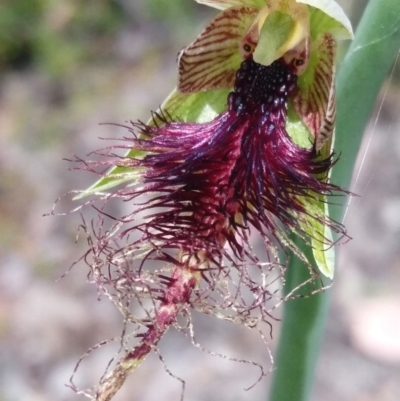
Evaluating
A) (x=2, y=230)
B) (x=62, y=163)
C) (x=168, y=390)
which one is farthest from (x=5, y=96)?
(x=168, y=390)

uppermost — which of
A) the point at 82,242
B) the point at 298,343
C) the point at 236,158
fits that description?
the point at 82,242

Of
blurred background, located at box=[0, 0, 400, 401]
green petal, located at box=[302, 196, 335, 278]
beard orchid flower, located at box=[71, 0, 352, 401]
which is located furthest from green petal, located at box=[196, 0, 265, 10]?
blurred background, located at box=[0, 0, 400, 401]

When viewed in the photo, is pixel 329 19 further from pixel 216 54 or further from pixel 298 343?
pixel 298 343

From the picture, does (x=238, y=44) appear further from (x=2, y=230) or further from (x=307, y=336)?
(x=2, y=230)

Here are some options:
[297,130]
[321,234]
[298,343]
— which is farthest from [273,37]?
[298,343]

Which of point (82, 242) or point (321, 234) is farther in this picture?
point (82, 242)

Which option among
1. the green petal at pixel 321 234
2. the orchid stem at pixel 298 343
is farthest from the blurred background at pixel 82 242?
the green petal at pixel 321 234
